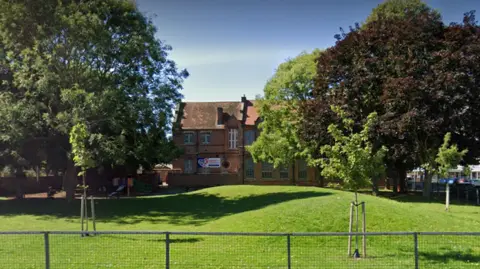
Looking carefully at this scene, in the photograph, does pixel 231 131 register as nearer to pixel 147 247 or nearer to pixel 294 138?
pixel 294 138

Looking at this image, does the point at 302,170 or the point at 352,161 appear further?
the point at 302,170

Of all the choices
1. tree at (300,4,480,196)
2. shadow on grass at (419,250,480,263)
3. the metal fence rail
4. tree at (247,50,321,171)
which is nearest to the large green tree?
the metal fence rail

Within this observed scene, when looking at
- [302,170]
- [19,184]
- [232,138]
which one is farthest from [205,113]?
[19,184]

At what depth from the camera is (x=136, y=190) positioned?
47750 mm

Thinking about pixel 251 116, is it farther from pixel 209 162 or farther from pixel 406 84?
pixel 406 84

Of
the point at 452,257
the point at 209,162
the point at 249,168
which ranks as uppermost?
the point at 209,162

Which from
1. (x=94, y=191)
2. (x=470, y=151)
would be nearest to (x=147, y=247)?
(x=470, y=151)

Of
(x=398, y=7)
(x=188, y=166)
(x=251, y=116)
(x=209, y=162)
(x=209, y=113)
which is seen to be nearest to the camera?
(x=398, y=7)

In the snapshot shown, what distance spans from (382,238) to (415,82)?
1958cm

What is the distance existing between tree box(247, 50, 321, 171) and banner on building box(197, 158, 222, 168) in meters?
12.8

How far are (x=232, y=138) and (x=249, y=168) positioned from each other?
15.6 ft

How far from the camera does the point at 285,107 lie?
4628 centimetres

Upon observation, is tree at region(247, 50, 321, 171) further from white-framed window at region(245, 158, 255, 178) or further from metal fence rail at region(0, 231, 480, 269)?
metal fence rail at region(0, 231, 480, 269)

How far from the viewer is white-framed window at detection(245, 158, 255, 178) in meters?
59.8
